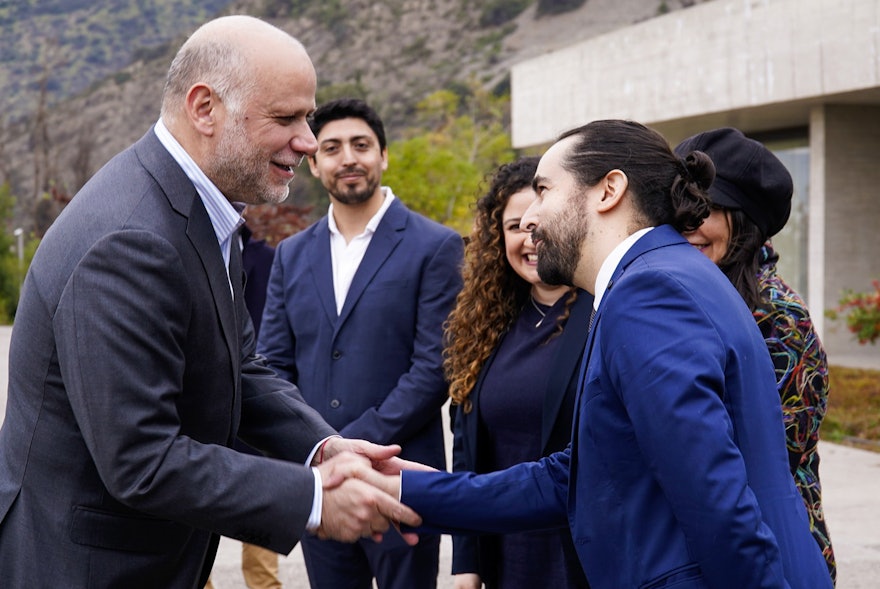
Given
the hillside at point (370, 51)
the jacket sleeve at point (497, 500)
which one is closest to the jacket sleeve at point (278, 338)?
the jacket sleeve at point (497, 500)

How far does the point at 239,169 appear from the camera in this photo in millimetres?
2766

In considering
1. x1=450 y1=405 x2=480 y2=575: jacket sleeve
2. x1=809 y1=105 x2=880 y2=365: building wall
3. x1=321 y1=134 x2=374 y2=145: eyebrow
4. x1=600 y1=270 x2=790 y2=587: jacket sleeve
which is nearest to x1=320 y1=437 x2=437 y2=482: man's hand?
x1=450 y1=405 x2=480 y2=575: jacket sleeve

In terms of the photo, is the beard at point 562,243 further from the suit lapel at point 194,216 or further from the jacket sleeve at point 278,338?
the jacket sleeve at point 278,338

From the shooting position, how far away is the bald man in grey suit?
240 cm

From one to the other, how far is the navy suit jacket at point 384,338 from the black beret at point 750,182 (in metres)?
1.48

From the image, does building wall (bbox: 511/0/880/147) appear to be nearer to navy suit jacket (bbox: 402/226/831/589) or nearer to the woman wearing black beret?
the woman wearing black beret

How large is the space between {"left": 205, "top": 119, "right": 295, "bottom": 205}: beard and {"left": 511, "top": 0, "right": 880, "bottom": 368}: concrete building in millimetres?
13861

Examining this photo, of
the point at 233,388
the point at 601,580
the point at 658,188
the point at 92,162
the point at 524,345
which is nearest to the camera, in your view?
the point at 601,580

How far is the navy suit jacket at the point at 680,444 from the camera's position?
6.89ft

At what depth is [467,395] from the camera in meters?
3.86

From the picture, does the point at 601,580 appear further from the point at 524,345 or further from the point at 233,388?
the point at 524,345

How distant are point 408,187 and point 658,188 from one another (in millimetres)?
30360

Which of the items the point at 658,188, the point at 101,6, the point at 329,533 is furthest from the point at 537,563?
the point at 101,6

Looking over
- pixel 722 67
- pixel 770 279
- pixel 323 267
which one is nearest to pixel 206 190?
pixel 770 279
